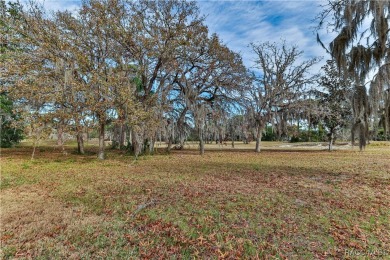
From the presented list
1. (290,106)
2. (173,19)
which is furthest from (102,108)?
(290,106)

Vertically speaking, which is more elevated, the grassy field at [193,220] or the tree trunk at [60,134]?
the tree trunk at [60,134]

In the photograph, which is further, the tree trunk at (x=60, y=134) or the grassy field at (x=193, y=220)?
the tree trunk at (x=60, y=134)

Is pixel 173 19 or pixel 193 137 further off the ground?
pixel 173 19

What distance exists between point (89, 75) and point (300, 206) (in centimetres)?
828

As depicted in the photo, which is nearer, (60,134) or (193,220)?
(193,220)

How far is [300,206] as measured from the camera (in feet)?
11.9

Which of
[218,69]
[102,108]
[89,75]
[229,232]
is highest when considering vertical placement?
[218,69]

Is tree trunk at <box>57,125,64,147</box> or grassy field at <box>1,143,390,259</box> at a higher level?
tree trunk at <box>57,125,64,147</box>

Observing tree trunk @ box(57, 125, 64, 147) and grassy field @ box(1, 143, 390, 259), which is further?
tree trunk @ box(57, 125, 64, 147)

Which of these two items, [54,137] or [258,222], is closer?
[258,222]

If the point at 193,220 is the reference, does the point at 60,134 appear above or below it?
above

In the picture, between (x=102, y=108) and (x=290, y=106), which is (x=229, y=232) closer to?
(x=102, y=108)

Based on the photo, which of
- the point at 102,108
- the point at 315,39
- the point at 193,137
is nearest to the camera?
the point at 315,39

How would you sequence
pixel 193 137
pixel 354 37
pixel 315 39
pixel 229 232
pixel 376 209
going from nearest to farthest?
Result: pixel 229 232 < pixel 376 209 < pixel 354 37 < pixel 315 39 < pixel 193 137
